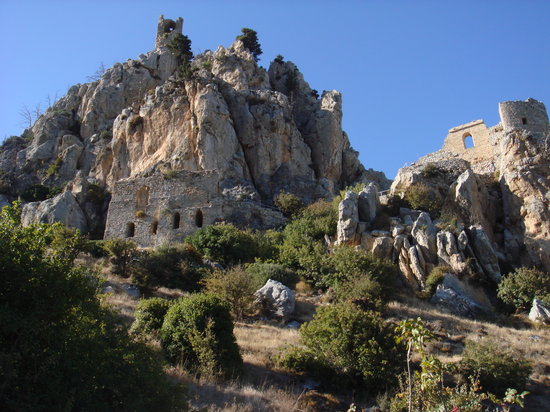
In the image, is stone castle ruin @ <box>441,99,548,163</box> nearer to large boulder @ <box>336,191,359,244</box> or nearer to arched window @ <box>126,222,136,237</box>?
large boulder @ <box>336,191,359,244</box>

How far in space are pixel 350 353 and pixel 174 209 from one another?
19.2 meters

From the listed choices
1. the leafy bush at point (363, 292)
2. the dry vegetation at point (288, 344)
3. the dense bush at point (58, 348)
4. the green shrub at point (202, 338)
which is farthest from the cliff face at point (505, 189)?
the dense bush at point (58, 348)

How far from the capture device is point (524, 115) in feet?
101

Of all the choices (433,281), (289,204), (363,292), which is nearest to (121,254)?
(363,292)

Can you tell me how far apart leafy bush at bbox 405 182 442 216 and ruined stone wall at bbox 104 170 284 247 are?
7.83 m

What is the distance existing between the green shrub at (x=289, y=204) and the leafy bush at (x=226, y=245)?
600 cm

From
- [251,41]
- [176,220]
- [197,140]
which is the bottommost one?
[176,220]

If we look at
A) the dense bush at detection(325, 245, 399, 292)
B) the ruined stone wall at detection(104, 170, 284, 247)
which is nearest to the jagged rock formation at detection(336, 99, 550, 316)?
the dense bush at detection(325, 245, 399, 292)

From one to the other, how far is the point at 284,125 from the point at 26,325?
32295 millimetres

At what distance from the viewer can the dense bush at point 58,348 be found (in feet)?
22.9

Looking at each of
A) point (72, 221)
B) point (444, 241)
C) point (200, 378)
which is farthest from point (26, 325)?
point (72, 221)

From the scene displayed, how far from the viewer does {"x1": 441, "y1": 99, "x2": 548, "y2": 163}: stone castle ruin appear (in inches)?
1203

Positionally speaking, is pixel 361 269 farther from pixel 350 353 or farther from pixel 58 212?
pixel 58 212

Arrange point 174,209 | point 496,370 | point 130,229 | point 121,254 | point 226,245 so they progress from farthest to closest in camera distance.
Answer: point 130,229 → point 174,209 → point 226,245 → point 121,254 → point 496,370
